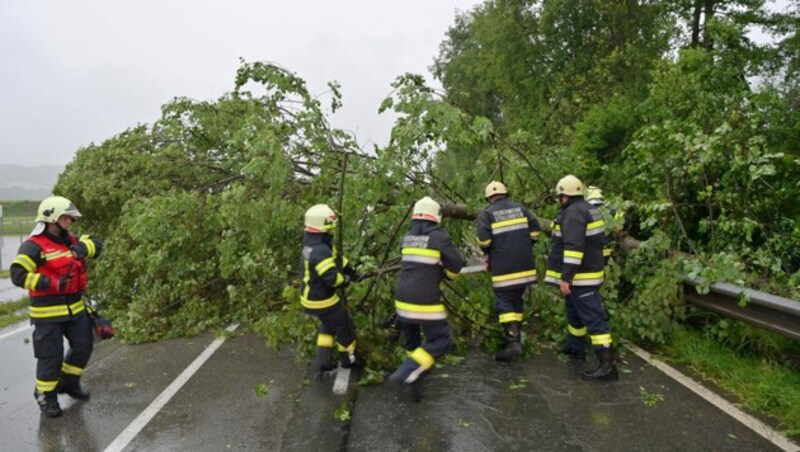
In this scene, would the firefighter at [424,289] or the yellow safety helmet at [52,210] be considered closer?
the firefighter at [424,289]

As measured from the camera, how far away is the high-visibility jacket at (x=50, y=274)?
4309 millimetres

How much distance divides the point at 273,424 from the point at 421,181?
10.2 ft

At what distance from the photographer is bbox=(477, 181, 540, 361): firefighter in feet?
16.0

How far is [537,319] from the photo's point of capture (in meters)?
5.86

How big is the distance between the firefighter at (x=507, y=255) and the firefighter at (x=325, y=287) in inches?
50.9

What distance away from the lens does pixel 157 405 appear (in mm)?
4469

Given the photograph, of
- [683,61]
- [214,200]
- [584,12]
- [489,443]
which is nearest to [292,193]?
[214,200]

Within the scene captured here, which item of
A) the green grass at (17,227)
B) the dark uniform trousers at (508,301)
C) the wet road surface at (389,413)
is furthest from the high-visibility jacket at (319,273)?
the green grass at (17,227)

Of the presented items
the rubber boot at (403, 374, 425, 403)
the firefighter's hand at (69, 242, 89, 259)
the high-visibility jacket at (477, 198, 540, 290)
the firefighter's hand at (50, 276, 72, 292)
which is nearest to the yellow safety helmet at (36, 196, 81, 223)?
the firefighter's hand at (69, 242, 89, 259)

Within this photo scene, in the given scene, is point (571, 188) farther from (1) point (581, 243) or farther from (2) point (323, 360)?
(2) point (323, 360)

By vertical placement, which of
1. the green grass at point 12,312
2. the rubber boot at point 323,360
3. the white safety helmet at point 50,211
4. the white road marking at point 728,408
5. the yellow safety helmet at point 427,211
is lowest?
the green grass at point 12,312

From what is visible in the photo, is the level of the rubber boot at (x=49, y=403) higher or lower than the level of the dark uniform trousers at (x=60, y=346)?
lower

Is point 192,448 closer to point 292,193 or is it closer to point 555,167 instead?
point 292,193

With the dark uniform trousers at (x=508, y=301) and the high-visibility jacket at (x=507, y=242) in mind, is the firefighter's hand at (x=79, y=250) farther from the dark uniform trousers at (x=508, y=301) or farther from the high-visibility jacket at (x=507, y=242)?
the dark uniform trousers at (x=508, y=301)
